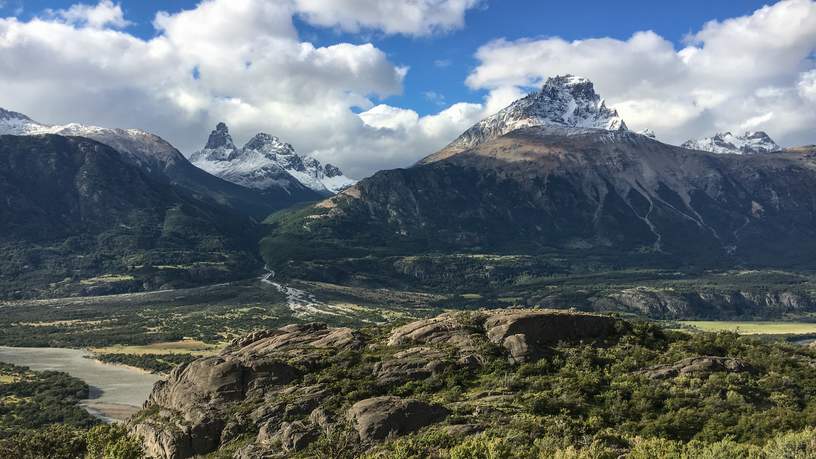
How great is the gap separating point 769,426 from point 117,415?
383 ft

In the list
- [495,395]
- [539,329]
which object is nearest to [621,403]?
[495,395]

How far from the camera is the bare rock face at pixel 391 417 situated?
5016cm

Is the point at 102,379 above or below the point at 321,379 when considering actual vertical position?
below

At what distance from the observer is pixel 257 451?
51.0m

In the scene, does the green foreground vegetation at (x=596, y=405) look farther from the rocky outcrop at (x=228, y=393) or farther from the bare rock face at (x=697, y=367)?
the rocky outcrop at (x=228, y=393)

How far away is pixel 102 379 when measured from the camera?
527 feet

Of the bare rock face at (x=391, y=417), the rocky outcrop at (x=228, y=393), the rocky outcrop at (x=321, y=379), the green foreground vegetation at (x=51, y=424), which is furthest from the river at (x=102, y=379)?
the bare rock face at (x=391, y=417)

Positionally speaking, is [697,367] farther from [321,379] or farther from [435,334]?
[321,379]

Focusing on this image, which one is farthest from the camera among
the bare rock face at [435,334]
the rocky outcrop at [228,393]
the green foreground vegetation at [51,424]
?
the bare rock face at [435,334]

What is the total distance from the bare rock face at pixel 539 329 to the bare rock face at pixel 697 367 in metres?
9.29

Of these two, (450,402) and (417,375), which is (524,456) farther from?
(417,375)

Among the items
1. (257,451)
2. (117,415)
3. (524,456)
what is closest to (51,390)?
(117,415)

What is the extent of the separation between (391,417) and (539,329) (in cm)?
2372

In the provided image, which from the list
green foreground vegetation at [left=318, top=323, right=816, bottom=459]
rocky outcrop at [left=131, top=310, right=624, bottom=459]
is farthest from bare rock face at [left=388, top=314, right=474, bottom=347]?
green foreground vegetation at [left=318, top=323, right=816, bottom=459]
